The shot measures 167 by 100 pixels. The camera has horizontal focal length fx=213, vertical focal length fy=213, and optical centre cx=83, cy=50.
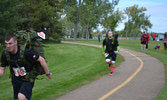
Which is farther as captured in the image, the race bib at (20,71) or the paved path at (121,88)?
the paved path at (121,88)

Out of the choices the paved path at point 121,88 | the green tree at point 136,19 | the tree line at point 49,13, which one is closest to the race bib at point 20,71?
the paved path at point 121,88

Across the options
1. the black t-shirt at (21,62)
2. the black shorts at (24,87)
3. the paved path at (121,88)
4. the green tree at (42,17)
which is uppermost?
the green tree at (42,17)

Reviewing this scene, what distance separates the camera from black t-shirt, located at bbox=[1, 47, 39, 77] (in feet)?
13.2

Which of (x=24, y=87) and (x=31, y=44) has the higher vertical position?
(x=31, y=44)

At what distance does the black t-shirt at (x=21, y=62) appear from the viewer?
13.2 feet

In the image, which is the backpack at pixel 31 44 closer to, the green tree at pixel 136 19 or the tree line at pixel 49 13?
the tree line at pixel 49 13

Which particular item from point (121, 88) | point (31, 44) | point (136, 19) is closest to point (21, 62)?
point (31, 44)

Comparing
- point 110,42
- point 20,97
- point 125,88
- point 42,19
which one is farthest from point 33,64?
point 42,19

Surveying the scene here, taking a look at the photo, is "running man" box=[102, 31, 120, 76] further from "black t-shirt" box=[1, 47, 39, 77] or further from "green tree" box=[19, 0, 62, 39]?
"green tree" box=[19, 0, 62, 39]

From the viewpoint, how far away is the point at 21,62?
4.05m

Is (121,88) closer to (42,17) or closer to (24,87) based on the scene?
(24,87)

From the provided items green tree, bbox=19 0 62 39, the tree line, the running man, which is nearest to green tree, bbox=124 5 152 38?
the tree line

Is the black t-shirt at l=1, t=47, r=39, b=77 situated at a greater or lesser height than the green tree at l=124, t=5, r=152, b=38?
lesser

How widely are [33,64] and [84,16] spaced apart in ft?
150
